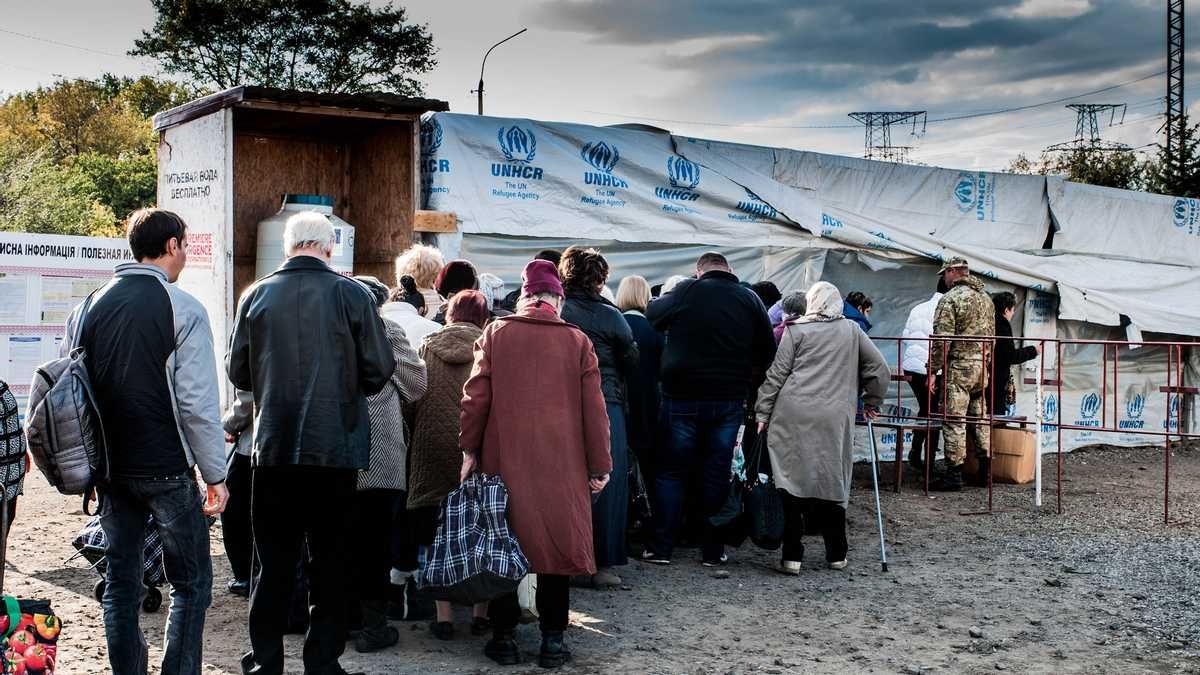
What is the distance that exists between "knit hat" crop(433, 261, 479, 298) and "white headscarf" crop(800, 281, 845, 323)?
6.78ft

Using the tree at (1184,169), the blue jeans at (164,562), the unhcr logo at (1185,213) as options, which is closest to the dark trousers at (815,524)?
the blue jeans at (164,562)

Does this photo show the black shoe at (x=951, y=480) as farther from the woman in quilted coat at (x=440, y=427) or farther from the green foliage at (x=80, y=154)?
the green foliage at (x=80, y=154)

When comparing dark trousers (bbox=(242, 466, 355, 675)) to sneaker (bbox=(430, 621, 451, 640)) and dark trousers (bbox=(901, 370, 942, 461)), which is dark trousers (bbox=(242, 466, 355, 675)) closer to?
sneaker (bbox=(430, 621, 451, 640))

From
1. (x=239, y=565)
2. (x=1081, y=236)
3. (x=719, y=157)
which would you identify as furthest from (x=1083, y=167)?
(x=239, y=565)

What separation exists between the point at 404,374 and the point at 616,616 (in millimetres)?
1876

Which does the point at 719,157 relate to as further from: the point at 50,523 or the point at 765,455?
the point at 50,523

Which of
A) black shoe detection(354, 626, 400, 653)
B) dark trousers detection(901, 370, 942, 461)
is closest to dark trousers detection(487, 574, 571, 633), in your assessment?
black shoe detection(354, 626, 400, 653)

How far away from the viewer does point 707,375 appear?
261 inches

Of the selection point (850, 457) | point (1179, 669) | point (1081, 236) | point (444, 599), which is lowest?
point (1179, 669)

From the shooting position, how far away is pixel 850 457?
661 cm

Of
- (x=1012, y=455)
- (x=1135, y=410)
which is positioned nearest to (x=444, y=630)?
(x=1012, y=455)

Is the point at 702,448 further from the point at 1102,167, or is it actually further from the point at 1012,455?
the point at 1102,167

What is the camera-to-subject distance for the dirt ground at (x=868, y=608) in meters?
5.00

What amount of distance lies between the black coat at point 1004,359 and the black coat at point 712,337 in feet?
12.2
